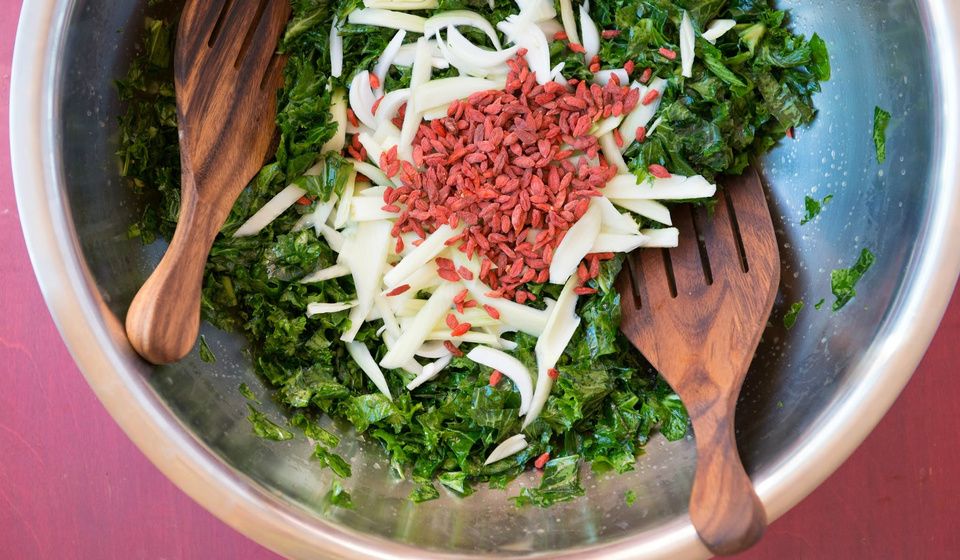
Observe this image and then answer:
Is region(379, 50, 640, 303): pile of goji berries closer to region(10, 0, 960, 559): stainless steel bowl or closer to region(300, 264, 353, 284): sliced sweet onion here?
region(300, 264, 353, 284): sliced sweet onion

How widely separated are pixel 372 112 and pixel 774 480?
117 cm

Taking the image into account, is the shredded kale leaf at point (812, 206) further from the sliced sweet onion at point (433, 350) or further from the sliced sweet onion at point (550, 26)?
the sliced sweet onion at point (433, 350)

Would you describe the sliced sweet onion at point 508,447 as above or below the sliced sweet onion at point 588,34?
below

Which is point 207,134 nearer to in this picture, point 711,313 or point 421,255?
point 421,255

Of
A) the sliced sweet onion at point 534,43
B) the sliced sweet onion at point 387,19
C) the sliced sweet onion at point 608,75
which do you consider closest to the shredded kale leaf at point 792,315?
the sliced sweet onion at point 608,75

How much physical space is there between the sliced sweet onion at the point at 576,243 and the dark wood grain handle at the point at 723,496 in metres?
0.44

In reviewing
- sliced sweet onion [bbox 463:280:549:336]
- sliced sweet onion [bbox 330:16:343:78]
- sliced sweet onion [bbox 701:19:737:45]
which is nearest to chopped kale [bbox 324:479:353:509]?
sliced sweet onion [bbox 463:280:549:336]

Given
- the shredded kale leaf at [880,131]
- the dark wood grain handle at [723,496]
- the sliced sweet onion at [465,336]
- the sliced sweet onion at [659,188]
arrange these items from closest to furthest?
the dark wood grain handle at [723,496], the shredded kale leaf at [880,131], the sliced sweet onion at [659,188], the sliced sweet onion at [465,336]

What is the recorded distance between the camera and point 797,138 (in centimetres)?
171

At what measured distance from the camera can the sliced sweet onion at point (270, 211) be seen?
1676 mm

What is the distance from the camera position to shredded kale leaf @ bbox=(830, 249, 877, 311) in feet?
5.03

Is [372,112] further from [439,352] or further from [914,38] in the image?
[914,38]

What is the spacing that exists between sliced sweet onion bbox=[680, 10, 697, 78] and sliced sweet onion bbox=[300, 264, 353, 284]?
88 centimetres

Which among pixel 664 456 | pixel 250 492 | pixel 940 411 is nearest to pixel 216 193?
pixel 250 492
